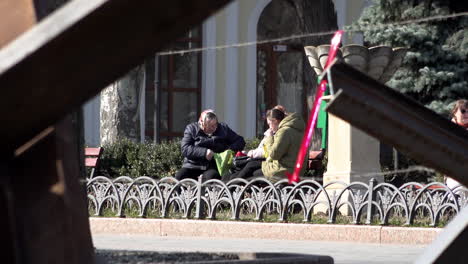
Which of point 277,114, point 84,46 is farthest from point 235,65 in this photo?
point 84,46

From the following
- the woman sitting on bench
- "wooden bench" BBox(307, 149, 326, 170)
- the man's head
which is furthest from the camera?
"wooden bench" BBox(307, 149, 326, 170)

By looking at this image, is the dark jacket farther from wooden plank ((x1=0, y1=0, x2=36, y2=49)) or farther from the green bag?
wooden plank ((x1=0, y1=0, x2=36, y2=49))

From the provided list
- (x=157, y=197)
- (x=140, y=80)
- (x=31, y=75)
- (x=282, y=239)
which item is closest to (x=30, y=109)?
(x=31, y=75)

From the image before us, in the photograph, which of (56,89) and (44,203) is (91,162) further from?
(56,89)

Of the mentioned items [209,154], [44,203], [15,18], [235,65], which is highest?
[235,65]

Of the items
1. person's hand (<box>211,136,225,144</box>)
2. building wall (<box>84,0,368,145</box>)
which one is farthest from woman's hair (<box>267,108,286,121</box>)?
building wall (<box>84,0,368,145</box>)

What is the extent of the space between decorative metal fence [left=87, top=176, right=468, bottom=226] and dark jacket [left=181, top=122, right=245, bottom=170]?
18.7 inches

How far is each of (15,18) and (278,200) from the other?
30.1 feet

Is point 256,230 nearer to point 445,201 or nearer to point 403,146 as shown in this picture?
point 445,201

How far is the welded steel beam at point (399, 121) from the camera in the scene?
4.59 meters

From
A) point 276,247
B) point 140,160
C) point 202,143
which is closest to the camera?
point 276,247

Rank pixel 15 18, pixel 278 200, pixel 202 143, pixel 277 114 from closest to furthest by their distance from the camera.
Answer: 1. pixel 15 18
2. pixel 278 200
3. pixel 277 114
4. pixel 202 143

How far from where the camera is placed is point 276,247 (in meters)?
12.0

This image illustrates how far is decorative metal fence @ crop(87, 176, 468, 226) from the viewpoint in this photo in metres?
13.0
